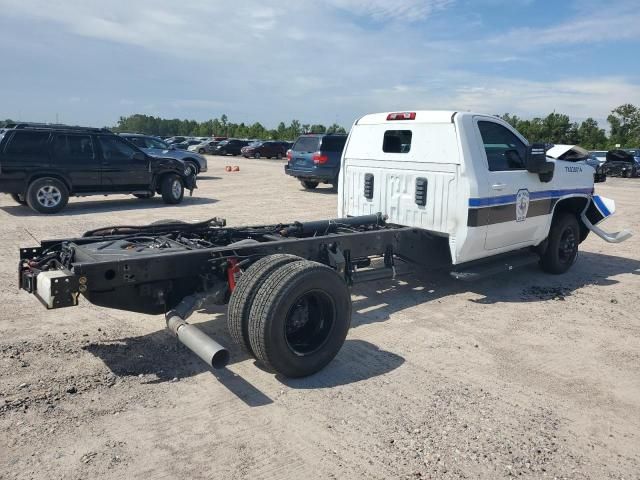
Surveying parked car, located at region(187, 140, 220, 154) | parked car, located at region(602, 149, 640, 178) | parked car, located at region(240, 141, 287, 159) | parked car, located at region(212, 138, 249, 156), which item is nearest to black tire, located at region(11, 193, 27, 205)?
parked car, located at region(602, 149, 640, 178)

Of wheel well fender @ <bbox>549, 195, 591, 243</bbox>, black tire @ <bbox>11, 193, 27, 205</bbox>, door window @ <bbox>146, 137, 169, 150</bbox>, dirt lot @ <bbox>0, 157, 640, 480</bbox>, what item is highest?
door window @ <bbox>146, 137, 169, 150</bbox>

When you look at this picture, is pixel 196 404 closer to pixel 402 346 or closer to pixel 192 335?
pixel 192 335

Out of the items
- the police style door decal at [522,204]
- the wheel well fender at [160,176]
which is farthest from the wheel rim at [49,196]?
the police style door decal at [522,204]

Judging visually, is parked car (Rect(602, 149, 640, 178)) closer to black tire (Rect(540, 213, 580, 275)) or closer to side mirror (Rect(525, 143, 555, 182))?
black tire (Rect(540, 213, 580, 275))

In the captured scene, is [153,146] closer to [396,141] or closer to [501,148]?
[396,141]

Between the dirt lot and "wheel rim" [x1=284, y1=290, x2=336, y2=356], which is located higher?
"wheel rim" [x1=284, y1=290, x2=336, y2=356]

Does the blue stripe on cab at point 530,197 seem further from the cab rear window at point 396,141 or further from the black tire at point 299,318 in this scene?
the black tire at point 299,318

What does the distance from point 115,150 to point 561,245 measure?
10207mm

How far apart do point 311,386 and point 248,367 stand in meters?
0.60

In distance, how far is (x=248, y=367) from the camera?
14.3 ft

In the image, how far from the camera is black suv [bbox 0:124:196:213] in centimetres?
1153

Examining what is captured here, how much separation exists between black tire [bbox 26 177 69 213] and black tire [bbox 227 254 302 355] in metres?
9.47

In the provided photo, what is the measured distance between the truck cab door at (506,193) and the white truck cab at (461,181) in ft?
0.04

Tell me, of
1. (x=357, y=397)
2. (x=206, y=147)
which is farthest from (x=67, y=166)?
(x=206, y=147)
